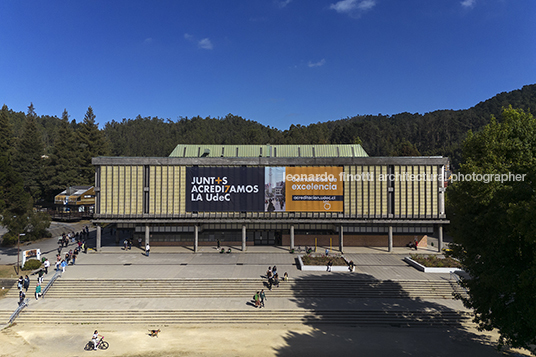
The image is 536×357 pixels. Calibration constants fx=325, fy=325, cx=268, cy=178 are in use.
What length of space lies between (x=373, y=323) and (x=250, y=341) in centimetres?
1077

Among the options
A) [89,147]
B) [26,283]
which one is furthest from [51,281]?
[89,147]

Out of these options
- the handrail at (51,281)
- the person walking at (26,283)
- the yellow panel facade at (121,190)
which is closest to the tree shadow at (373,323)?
the handrail at (51,281)

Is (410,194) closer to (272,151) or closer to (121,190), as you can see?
(272,151)

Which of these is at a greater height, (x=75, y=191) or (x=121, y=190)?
(x=121, y=190)

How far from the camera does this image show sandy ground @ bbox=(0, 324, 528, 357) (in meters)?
23.0

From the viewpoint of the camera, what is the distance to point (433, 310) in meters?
29.1

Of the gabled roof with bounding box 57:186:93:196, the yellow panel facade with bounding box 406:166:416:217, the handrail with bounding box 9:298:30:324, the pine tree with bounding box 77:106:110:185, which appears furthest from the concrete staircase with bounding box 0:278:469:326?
the pine tree with bounding box 77:106:110:185

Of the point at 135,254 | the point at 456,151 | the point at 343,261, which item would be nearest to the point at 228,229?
the point at 135,254

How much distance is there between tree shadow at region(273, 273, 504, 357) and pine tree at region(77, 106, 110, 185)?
7658 cm

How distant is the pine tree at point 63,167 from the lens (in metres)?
83.8

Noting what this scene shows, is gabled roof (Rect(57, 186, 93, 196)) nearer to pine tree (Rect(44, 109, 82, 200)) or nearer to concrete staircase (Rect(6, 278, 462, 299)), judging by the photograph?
pine tree (Rect(44, 109, 82, 200))

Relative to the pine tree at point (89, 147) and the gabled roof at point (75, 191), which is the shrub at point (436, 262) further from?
the pine tree at point (89, 147)

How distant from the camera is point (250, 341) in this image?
24.6 metres

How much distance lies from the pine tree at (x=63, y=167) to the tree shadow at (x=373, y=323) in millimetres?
75016
